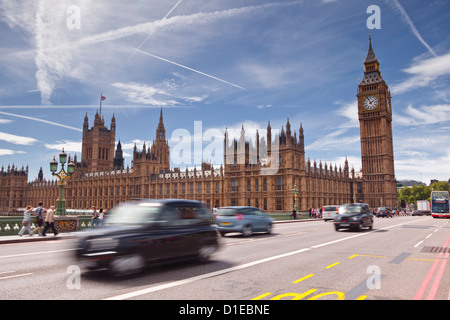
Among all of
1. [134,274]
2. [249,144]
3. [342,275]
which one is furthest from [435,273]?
[249,144]

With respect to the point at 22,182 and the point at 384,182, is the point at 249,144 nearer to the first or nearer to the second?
the point at 384,182

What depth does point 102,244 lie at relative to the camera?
721 cm

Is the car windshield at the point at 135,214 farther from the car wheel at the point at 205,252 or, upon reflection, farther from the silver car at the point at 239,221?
the silver car at the point at 239,221

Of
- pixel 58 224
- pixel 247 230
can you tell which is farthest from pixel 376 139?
pixel 58 224

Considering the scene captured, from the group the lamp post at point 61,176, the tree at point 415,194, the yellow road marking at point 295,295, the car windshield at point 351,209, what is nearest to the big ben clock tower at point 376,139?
the tree at point 415,194

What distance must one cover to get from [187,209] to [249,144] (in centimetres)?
5612

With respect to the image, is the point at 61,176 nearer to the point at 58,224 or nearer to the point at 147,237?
the point at 58,224

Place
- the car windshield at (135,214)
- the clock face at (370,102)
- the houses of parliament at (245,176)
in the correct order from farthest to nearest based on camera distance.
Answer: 1. the clock face at (370,102)
2. the houses of parliament at (245,176)
3. the car windshield at (135,214)

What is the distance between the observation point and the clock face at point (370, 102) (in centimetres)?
9279

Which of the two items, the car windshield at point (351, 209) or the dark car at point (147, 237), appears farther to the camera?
the car windshield at point (351, 209)

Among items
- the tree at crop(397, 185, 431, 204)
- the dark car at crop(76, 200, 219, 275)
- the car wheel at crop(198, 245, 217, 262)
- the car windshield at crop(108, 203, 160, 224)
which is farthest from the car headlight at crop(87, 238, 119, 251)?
the tree at crop(397, 185, 431, 204)

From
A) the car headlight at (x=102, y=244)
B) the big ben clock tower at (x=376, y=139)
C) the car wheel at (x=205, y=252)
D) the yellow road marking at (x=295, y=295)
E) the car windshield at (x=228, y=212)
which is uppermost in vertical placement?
the big ben clock tower at (x=376, y=139)

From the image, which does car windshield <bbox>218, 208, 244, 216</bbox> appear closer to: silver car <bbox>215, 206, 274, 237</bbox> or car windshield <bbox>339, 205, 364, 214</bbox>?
silver car <bbox>215, 206, 274, 237</bbox>

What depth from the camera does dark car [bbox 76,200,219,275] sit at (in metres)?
7.21
